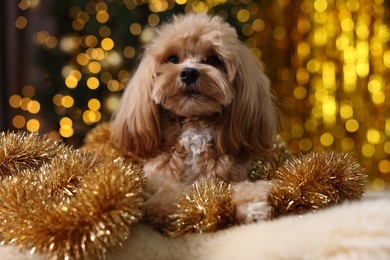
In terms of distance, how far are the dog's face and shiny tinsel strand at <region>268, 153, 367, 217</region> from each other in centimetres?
29

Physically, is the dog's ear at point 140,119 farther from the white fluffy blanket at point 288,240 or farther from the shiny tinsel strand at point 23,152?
the white fluffy blanket at point 288,240

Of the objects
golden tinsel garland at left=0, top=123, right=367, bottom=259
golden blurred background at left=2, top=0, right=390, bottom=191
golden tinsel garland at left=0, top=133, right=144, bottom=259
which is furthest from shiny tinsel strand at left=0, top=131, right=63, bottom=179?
golden blurred background at left=2, top=0, right=390, bottom=191

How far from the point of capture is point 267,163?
5.41 ft

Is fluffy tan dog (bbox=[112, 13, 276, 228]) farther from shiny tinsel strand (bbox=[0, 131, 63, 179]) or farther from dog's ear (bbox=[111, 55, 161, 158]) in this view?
shiny tinsel strand (bbox=[0, 131, 63, 179])

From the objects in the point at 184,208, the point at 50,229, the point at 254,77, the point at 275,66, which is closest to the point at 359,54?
the point at 275,66

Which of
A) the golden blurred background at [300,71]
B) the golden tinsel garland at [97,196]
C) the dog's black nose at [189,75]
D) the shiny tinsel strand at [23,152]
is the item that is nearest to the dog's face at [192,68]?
the dog's black nose at [189,75]

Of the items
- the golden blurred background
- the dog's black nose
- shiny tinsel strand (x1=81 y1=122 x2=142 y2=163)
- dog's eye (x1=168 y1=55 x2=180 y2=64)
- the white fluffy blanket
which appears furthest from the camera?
the golden blurred background

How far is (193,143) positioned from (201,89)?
6.2 inches

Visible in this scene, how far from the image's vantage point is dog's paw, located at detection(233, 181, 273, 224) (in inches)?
46.9

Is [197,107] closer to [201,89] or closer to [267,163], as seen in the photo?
[201,89]

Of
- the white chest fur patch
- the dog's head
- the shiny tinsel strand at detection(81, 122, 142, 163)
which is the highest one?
the dog's head

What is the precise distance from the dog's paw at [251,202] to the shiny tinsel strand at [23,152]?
587 mm

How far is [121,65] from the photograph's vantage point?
274 centimetres

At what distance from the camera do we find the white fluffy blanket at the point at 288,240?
90cm
